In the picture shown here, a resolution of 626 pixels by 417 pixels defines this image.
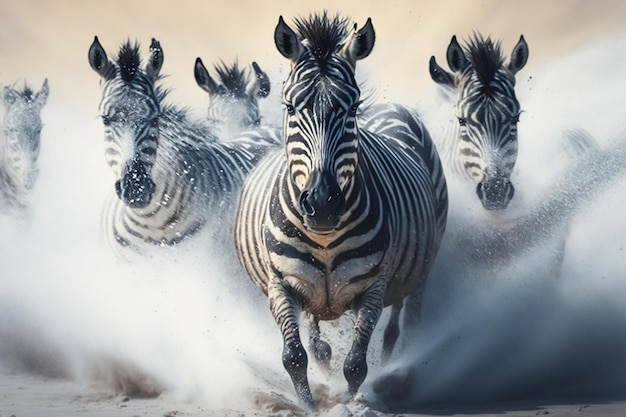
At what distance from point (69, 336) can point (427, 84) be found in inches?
285

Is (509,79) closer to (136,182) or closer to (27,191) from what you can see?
(136,182)

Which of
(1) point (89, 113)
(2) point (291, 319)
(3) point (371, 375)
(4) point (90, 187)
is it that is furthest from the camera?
(1) point (89, 113)

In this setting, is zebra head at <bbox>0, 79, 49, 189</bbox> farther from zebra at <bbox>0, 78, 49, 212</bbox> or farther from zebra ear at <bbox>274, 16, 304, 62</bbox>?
zebra ear at <bbox>274, 16, 304, 62</bbox>

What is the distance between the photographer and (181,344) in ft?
32.2

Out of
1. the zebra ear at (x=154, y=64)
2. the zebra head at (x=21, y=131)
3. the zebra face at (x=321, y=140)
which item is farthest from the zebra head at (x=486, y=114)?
the zebra head at (x=21, y=131)

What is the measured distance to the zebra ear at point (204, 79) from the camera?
13.6 meters

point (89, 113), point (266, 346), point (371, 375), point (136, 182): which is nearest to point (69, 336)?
point (136, 182)

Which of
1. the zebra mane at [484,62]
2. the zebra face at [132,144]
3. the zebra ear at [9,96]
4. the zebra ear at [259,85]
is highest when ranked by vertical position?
the zebra ear at [9,96]

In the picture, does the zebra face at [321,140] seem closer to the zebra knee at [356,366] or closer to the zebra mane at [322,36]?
the zebra mane at [322,36]

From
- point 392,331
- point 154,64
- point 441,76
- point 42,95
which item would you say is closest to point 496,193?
point 441,76

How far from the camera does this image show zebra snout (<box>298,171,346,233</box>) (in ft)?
23.8

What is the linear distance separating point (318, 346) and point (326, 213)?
6.14ft

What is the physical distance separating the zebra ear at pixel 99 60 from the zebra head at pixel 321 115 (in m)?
3.08

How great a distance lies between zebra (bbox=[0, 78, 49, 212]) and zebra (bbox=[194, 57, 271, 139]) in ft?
7.58
